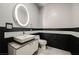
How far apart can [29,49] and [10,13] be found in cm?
69

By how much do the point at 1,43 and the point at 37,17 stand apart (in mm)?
764

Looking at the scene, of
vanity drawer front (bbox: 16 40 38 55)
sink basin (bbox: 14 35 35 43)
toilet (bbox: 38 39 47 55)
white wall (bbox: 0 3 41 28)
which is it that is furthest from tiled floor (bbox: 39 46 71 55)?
white wall (bbox: 0 3 41 28)

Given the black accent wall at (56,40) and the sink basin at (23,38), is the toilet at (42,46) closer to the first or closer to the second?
the black accent wall at (56,40)

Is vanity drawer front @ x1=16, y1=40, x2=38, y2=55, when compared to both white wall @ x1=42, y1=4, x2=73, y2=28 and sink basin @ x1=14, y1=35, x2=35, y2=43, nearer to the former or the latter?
sink basin @ x1=14, y1=35, x2=35, y2=43

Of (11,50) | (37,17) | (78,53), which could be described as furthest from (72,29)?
(11,50)

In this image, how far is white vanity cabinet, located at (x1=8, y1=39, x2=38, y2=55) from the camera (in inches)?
44.9

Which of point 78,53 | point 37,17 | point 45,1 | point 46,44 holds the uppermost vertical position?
point 45,1

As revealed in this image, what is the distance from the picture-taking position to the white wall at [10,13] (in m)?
1.20

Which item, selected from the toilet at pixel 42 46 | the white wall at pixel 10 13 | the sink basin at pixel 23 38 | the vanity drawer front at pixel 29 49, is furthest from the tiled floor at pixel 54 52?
the white wall at pixel 10 13

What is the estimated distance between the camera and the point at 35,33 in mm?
1307

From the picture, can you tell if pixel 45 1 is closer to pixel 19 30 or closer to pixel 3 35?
pixel 19 30

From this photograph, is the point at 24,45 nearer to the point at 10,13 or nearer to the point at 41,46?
the point at 41,46

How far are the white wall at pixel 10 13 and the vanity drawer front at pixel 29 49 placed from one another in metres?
0.32

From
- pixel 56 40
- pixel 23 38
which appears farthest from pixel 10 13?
pixel 56 40
